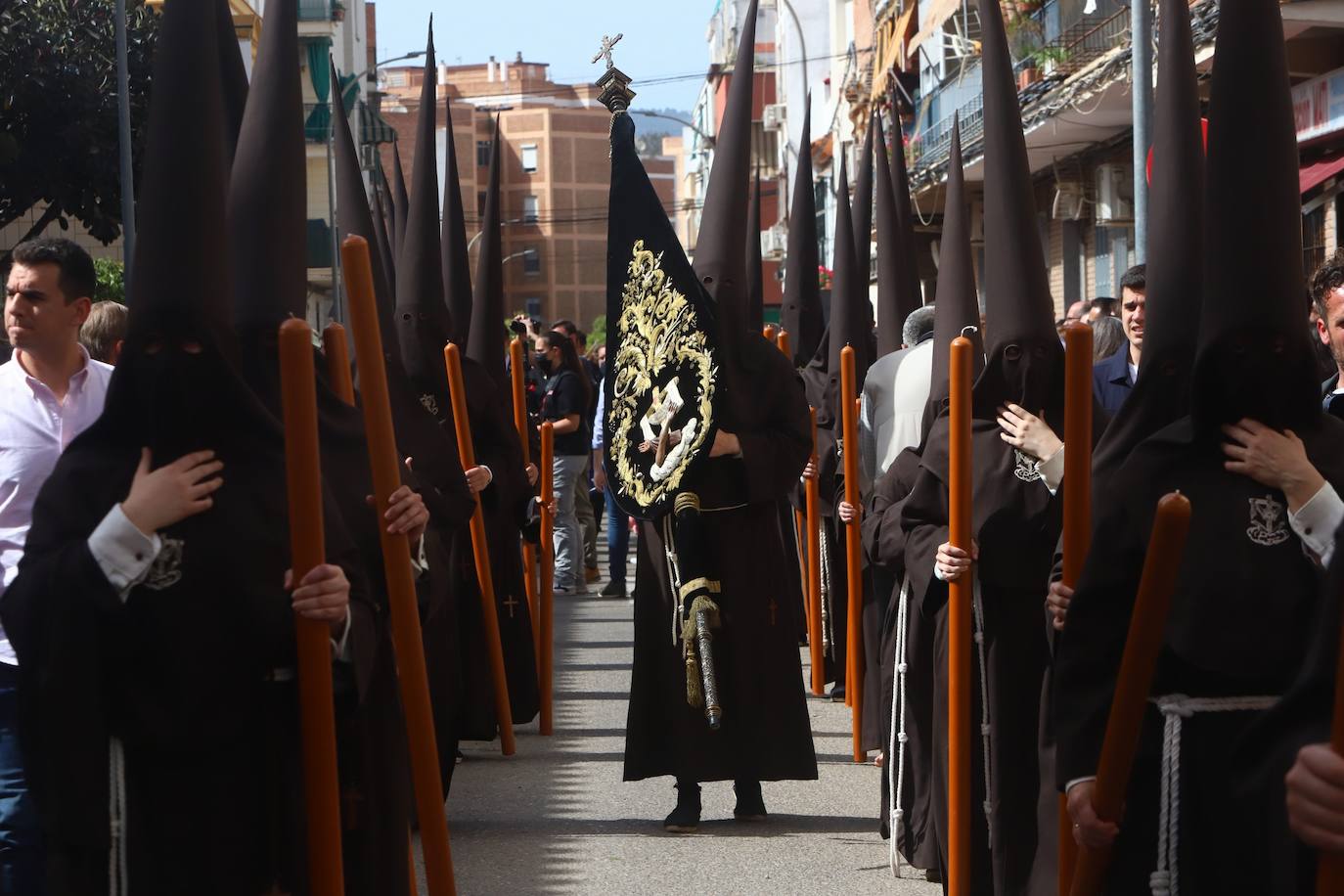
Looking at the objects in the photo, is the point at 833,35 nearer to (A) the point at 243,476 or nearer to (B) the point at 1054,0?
(B) the point at 1054,0

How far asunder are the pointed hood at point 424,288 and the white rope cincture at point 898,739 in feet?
9.77

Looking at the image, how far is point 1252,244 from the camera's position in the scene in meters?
3.98

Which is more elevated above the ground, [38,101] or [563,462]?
[38,101]

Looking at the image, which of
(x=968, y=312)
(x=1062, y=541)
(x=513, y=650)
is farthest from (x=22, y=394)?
(x=513, y=650)

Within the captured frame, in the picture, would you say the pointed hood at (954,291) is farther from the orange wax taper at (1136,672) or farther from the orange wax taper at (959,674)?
the orange wax taper at (1136,672)

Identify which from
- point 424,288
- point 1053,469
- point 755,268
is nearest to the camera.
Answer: point 1053,469

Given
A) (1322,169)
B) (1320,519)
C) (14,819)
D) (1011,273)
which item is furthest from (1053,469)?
(1322,169)

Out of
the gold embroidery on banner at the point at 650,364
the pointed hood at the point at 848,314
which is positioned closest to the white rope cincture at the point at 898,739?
the gold embroidery on banner at the point at 650,364

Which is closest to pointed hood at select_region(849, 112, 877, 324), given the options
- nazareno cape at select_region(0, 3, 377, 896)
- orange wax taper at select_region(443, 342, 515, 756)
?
orange wax taper at select_region(443, 342, 515, 756)

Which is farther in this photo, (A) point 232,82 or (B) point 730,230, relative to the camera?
(B) point 730,230

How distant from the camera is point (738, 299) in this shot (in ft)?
25.9

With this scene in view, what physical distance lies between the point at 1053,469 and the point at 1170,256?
132 cm

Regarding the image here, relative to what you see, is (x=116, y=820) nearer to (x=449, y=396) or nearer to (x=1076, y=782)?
(x=1076, y=782)

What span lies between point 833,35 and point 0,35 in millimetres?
39181
